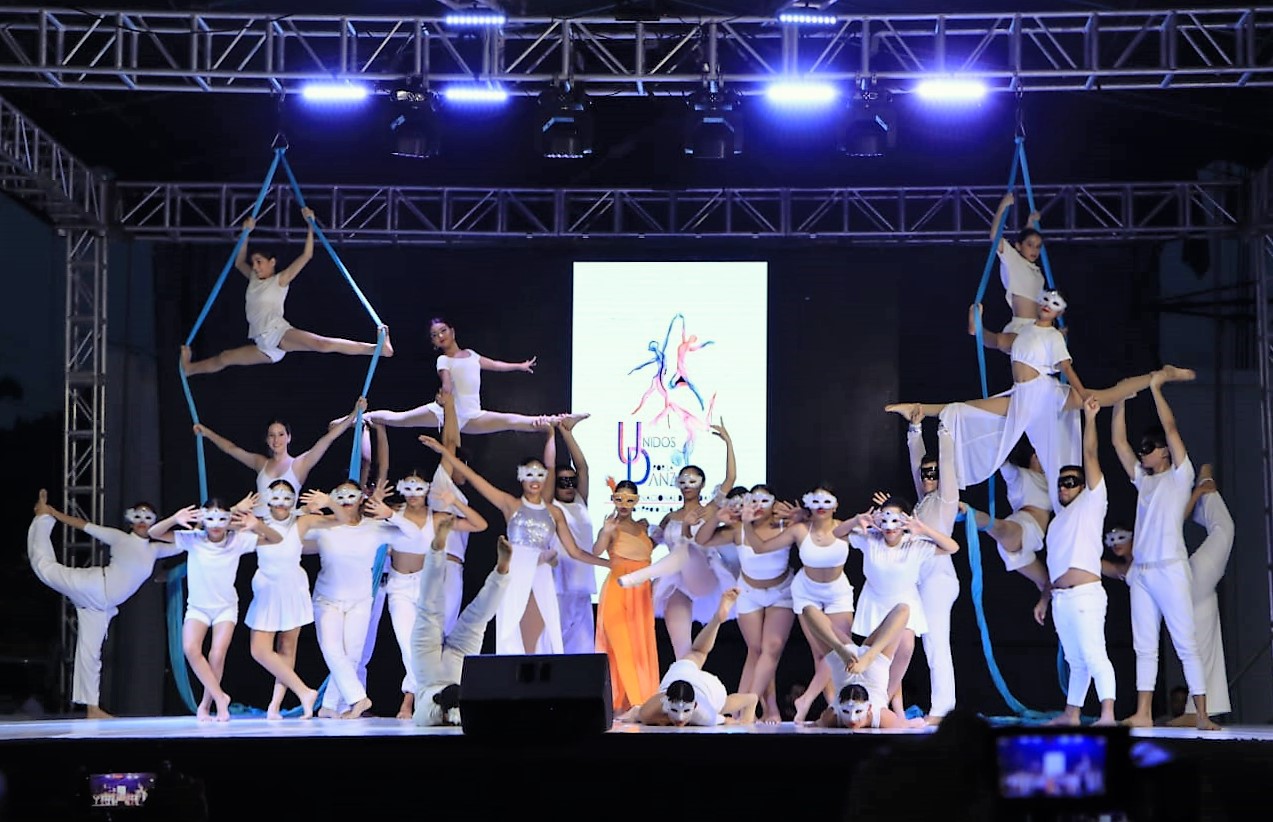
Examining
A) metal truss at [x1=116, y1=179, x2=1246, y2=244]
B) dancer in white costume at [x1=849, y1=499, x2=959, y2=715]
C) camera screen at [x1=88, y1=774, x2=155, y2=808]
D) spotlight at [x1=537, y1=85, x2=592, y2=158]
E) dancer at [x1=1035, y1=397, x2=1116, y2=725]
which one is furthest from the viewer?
metal truss at [x1=116, y1=179, x2=1246, y2=244]

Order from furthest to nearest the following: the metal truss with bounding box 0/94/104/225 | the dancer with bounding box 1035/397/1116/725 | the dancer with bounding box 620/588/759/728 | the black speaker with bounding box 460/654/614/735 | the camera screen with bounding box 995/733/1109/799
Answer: the metal truss with bounding box 0/94/104/225
the dancer with bounding box 1035/397/1116/725
the dancer with bounding box 620/588/759/728
the black speaker with bounding box 460/654/614/735
the camera screen with bounding box 995/733/1109/799

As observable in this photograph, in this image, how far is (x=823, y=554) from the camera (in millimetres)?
8398

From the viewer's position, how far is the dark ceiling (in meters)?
11.1

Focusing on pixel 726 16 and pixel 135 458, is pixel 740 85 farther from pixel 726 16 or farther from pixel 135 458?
pixel 135 458

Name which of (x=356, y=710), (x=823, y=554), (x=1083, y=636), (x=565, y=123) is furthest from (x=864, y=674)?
(x=565, y=123)

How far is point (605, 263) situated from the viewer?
1189cm

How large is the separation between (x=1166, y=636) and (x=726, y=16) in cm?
562

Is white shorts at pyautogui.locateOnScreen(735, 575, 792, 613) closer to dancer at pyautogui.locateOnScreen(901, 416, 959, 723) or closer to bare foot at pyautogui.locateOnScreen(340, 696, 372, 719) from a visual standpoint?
dancer at pyautogui.locateOnScreen(901, 416, 959, 723)

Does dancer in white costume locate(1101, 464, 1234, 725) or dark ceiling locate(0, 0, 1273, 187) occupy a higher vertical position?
dark ceiling locate(0, 0, 1273, 187)

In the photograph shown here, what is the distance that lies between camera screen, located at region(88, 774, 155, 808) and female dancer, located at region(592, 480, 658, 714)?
14.3 feet

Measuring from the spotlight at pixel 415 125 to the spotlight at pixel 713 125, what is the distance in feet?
4.98

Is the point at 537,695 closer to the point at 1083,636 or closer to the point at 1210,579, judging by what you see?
the point at 1083,636

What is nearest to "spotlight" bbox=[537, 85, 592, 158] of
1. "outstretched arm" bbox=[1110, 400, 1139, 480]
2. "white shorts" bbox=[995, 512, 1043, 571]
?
"outstretched arm" bbox=[1110, 400, 1139, 480]

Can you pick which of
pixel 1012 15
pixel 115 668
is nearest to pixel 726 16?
pixel 1012 15
